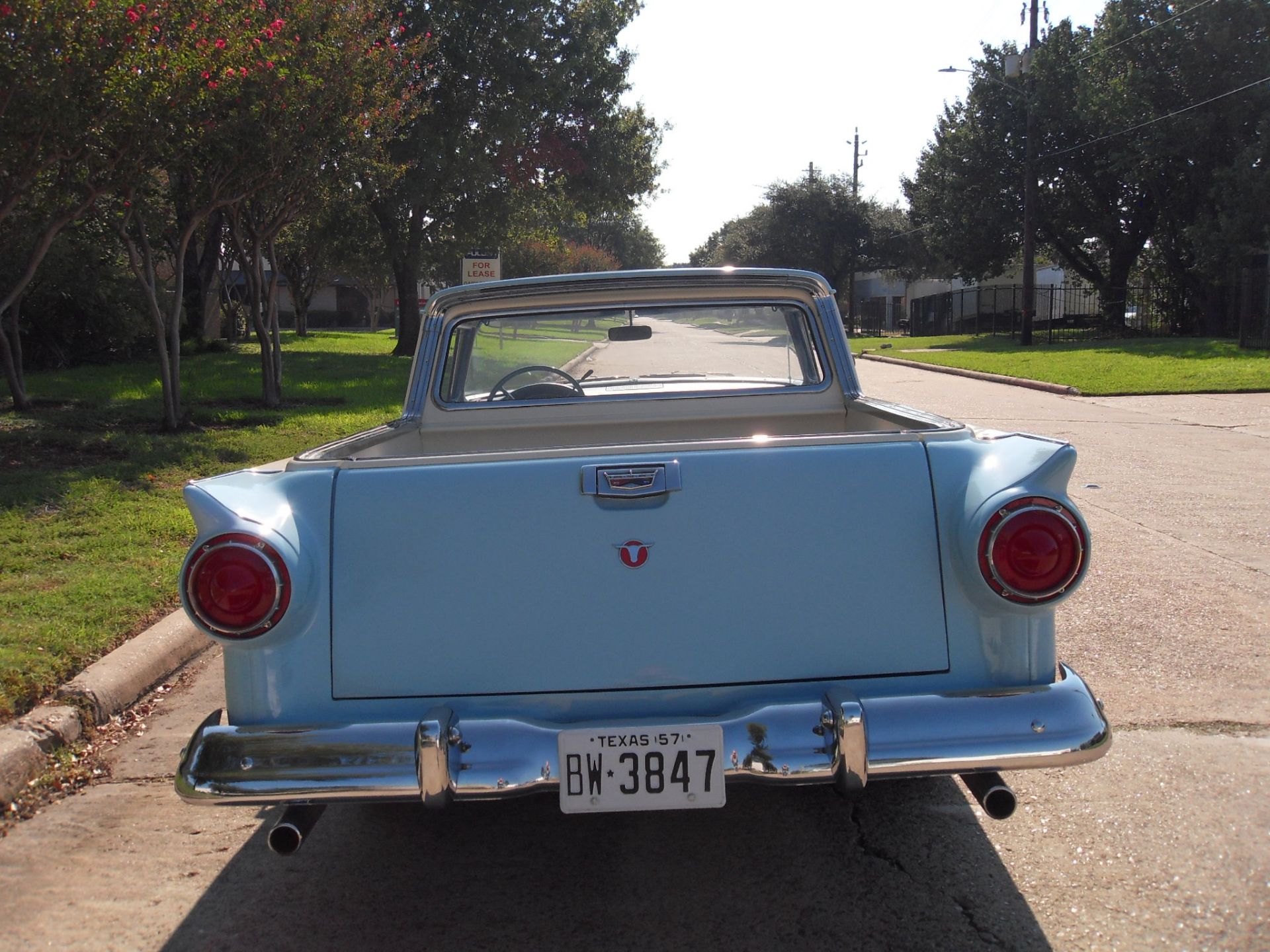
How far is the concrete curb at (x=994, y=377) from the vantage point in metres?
18.3

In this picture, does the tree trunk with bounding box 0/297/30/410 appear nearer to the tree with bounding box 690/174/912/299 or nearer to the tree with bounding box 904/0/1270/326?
the tree with bounding box 904/0/1270/326

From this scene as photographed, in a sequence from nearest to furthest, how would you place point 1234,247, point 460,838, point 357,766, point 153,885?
point 357,766
point 153,885
point 460,838
point 1234,247

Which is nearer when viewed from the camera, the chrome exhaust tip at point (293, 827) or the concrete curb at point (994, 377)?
the chrome exhaust tip at point (293, 827)

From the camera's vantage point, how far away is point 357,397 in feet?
50.8

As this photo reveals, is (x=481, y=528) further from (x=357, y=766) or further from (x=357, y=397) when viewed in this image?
(x=357, y=397)

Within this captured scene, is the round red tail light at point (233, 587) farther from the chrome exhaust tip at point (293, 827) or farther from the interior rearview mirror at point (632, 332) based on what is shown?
the interior rearview mirror at point (632, 332)

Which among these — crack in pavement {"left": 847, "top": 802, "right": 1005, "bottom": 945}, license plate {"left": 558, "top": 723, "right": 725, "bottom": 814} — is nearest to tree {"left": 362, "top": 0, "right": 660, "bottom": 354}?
crack in pavement {"left": 847, "top": 802, "right": 1005, "bottom": 945}

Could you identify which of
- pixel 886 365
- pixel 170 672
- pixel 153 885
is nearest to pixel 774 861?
pixel 153 885

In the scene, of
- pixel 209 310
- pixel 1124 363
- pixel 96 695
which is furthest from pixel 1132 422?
pixel 209 310

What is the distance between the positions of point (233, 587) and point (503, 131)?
71.7 feet

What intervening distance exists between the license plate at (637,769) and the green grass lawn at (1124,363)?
16632mm

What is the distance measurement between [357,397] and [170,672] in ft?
35.6

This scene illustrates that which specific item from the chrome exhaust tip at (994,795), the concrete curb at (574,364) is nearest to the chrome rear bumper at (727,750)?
the chrome exhaust tip at (994,795)

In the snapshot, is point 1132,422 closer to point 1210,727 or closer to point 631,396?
point 1210,727
